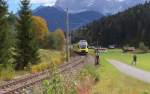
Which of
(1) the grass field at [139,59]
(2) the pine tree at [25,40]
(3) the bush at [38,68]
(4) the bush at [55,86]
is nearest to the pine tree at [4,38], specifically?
(3) the bush at [38,68]

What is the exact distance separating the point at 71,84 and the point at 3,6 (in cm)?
3976

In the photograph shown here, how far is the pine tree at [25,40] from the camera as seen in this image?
5678cm

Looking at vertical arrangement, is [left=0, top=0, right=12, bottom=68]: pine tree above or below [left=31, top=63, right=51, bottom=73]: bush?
above

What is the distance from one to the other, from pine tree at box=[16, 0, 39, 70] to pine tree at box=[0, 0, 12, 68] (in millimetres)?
5886

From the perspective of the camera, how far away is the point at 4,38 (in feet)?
160

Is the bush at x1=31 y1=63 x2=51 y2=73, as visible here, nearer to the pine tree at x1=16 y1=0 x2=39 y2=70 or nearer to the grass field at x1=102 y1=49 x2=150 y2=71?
the pine tree at x1=16 y1=0 x2=39 y2=70

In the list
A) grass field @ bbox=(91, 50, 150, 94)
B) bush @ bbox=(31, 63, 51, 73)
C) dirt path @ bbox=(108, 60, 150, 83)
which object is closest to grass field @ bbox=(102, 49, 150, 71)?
dirt path @ bbox=(108, 60, 150, 83)

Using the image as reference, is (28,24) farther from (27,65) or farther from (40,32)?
(40,32)

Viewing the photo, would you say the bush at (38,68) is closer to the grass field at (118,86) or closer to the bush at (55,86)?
the grass field at (118,86)

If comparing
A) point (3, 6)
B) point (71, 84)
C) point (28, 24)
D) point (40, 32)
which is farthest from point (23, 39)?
point (40, 32)

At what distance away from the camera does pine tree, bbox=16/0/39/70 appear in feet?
186

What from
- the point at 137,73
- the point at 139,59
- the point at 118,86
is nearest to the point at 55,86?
the point at 118,86

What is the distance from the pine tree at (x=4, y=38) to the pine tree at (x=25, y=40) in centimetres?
589

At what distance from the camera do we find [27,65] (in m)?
55.6
